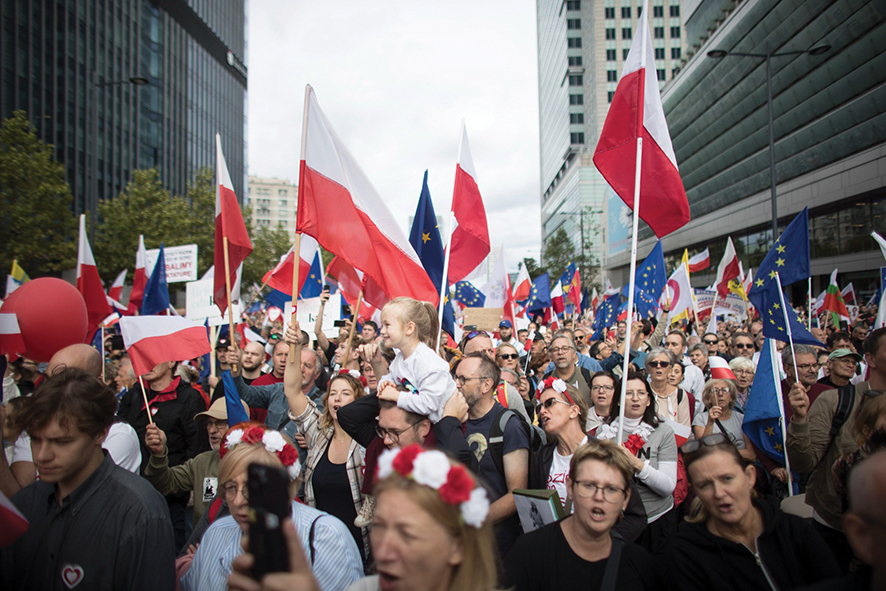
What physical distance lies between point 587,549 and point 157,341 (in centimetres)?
400

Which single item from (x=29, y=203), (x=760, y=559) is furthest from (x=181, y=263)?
(x=760, y=559)

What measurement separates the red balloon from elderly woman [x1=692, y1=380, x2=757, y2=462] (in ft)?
18.5

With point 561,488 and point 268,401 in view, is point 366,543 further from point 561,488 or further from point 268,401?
point 268,401

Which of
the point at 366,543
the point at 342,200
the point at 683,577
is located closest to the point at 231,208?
the point at 342,200

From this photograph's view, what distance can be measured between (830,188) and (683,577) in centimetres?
3534

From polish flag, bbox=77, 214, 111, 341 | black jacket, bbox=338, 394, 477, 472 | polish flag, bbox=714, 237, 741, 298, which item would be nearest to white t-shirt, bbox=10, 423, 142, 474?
black jacket, bbox=338, 394, 477, 472

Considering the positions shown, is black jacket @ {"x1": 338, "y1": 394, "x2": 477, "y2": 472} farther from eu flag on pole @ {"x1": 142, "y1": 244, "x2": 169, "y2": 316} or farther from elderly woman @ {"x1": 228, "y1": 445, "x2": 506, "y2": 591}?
eu flag on pole @ {"x1": 142, "y1": 244, "x2": 169, "y2": 316}

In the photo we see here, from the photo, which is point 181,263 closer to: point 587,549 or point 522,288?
point 522,288

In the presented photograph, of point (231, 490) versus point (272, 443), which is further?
point (272, 443)

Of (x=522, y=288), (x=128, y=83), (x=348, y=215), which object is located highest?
(x=128, y=83)

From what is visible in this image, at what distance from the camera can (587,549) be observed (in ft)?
8.18

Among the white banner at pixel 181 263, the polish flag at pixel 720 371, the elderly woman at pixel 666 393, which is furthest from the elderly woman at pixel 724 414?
the white banner at pixel 181 263

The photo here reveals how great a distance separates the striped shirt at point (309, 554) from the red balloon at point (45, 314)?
298cm

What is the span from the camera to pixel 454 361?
6.34 m
